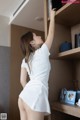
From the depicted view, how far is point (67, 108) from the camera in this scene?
1365 mm

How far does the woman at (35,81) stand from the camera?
4.04 feet

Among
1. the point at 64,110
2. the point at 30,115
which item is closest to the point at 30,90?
the point at 30,115

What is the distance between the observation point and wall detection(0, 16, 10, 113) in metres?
2.76

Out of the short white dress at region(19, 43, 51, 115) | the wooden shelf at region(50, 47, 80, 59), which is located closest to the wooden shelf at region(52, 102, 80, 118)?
the short white dress at region(19, 43, 51, 115)

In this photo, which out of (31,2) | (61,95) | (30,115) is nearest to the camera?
(30,115)

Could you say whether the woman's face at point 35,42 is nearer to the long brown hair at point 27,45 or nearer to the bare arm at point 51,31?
the long brown hair at point 27,45

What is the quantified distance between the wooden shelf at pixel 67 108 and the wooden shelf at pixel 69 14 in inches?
32.7

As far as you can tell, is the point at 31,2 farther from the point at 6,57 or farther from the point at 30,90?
the point at 30,90

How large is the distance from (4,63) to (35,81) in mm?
1683

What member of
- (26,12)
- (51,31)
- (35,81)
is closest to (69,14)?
(51,31)

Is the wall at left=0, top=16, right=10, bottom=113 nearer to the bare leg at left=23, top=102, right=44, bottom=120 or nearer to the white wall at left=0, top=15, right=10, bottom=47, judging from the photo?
the white wall at left=0, top=15, right=10, bottom=47

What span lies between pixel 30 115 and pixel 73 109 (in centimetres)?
35

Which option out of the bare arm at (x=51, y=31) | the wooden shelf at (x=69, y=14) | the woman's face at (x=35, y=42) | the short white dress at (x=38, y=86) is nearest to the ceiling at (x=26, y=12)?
the wooden shelf at (x=69, y=14)

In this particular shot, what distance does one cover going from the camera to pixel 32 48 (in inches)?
57.0
